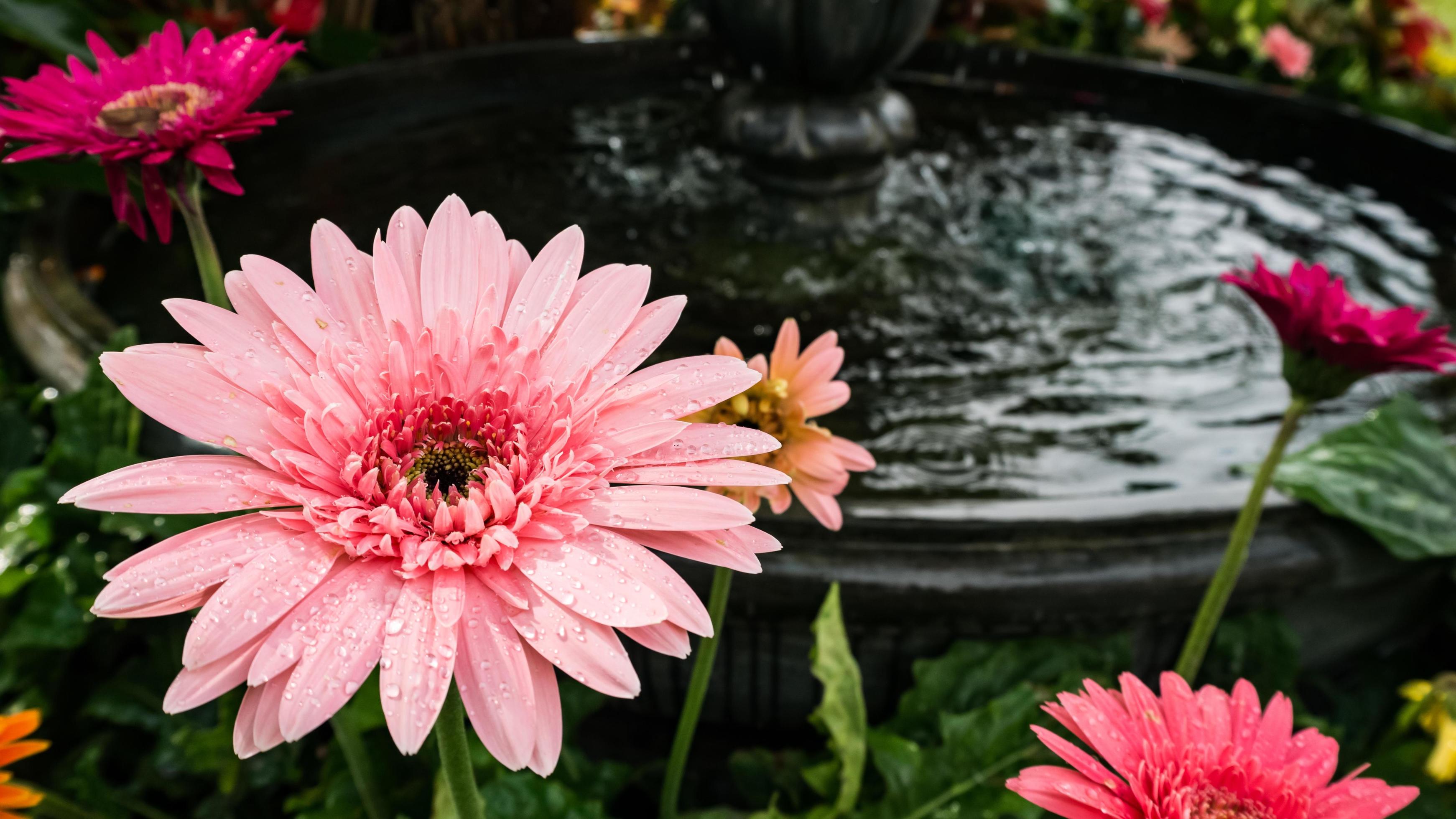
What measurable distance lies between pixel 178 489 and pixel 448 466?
17 cm

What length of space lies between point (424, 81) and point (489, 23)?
0.88 m

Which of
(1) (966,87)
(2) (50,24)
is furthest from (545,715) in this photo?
(1) (966,87)

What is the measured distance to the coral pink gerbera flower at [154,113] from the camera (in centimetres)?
79

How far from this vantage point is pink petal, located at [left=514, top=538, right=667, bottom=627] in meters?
0.56

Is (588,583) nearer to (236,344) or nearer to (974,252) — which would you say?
(236,344)

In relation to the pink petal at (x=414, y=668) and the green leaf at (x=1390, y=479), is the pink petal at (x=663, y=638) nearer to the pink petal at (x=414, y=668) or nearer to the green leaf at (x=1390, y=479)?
the pink petal at (x=414, y=668)

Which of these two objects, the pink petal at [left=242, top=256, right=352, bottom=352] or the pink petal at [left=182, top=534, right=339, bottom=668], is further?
the pink petal at [left=242, top=256, right=352, bottom=352]

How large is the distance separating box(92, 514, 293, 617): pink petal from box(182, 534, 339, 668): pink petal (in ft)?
0.04

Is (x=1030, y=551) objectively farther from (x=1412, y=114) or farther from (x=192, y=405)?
(x=1412, y=114)

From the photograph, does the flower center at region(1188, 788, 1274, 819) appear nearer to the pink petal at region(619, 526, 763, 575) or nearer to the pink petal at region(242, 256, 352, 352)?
the pink petal at region(619, 526, 763, 575)

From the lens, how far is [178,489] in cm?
59

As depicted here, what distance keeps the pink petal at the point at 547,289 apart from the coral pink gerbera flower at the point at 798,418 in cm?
18

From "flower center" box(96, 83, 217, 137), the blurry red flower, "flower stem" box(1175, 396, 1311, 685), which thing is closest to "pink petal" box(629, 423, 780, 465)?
"flower center" box(96, 83, 217, 137)

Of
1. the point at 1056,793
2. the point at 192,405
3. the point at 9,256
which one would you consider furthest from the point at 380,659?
the point at 9,256
